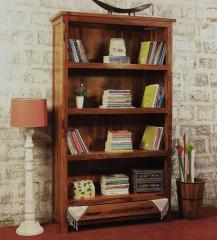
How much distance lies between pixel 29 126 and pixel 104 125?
3.20 ft

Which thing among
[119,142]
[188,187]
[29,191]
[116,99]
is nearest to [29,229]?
[29,191]

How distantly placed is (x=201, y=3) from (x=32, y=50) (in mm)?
2044

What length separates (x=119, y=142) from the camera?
4.75 m

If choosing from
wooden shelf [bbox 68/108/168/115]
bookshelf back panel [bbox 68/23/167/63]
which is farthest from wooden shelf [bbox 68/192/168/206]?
bookshelf back panel [bbox 68/23/167/63]

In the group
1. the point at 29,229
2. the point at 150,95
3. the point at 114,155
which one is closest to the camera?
the point at 29,229

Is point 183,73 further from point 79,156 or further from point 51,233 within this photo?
point 51,233

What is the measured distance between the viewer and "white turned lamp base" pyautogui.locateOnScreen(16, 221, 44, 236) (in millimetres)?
4398

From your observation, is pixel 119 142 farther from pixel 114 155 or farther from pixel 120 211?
pixel 120 211

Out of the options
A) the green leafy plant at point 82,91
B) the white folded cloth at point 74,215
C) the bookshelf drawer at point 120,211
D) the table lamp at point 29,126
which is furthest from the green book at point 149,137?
the table lamp at point 29,126

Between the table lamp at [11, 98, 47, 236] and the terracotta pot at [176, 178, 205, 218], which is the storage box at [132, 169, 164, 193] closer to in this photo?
the terracotta pot at [176, 178, 205, 218]

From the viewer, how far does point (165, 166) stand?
491cm

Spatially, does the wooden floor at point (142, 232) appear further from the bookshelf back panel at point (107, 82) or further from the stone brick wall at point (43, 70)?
the bookshelf back panel at point (107, 82)

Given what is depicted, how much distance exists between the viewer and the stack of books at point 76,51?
14.9 ft

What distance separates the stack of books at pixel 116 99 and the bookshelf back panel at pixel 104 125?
27cm
